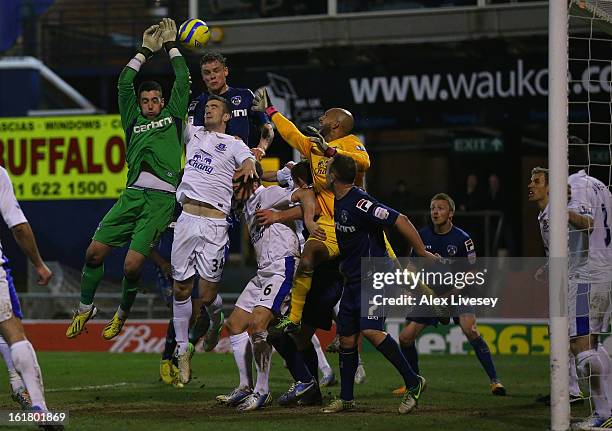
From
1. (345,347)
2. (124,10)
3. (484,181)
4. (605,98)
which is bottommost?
(345,347)

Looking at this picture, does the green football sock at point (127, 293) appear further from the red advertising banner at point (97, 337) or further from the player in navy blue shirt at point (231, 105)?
the red advertising banner at point (97, 337)

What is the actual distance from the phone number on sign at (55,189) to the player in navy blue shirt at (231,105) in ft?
30.8

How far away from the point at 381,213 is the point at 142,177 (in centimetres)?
322

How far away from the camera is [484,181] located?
20578 mm

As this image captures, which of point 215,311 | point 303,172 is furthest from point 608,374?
point 215,311

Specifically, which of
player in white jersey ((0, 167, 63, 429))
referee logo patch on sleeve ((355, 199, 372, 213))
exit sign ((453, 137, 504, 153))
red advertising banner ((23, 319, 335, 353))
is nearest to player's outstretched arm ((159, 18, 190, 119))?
referee logo patch on sleeve ((355, 199, 372, 213))

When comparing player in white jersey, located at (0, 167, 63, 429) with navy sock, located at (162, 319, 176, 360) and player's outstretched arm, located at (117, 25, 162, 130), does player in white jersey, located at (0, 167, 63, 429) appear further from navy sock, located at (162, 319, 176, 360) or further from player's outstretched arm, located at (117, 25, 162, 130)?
navy sock, located at (162, 319, 176, 360)

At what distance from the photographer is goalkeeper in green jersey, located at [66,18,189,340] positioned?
11930mm

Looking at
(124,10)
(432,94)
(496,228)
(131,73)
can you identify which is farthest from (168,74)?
(131,73)

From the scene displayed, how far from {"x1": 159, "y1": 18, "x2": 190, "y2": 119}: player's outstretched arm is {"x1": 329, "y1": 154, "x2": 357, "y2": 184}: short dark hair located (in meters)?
2.50

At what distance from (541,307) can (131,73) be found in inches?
358

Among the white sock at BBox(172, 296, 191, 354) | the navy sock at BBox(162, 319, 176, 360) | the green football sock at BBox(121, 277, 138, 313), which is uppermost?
the green football sock at BBox(121, 277, 138, 313)

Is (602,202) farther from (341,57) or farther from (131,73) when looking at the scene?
(341,57)

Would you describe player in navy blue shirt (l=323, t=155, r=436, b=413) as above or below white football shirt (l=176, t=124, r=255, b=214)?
below
